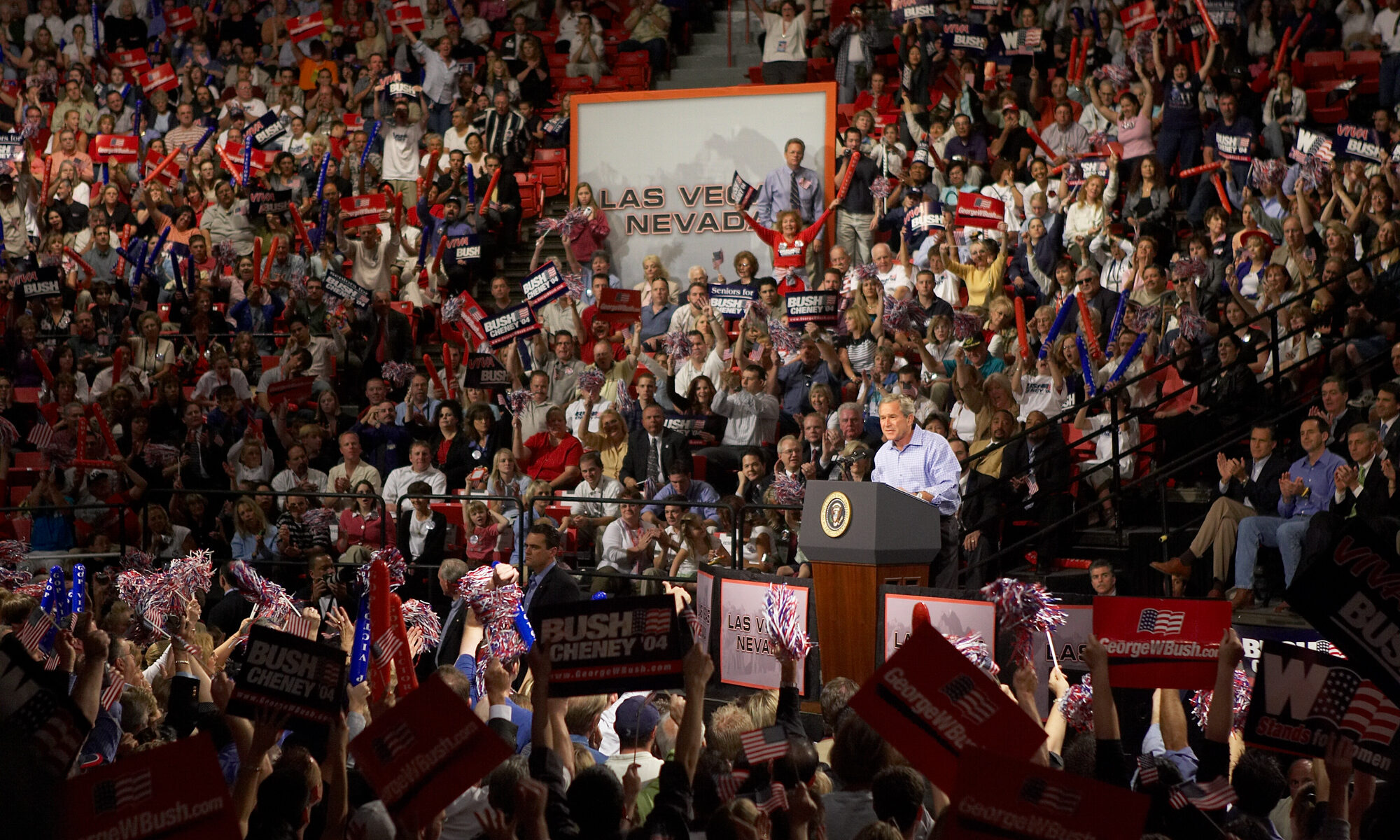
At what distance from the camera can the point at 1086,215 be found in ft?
42.3

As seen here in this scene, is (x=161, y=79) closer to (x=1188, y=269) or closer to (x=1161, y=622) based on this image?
(x=1188, y=269)

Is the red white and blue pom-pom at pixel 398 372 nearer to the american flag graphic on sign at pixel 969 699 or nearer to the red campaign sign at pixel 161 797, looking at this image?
the american flag graphic on sign at pixel 969 699

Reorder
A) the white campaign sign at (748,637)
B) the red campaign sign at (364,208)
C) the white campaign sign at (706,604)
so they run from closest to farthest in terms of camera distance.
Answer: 1. the white campaign sign at (748,637)
2. the white campaign sign at (706,604)
3. the red campaign sign at (364,208)

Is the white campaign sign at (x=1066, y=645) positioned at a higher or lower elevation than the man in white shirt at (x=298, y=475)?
higher

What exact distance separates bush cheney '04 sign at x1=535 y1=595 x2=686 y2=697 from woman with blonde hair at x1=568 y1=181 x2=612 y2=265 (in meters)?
11.4

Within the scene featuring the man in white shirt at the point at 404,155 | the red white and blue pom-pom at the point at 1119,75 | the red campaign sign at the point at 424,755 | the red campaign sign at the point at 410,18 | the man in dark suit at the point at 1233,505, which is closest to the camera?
the red campaign sign at the point at 424,755

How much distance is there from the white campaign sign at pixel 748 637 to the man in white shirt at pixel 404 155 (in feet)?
32.3

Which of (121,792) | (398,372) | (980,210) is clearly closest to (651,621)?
(121,792)

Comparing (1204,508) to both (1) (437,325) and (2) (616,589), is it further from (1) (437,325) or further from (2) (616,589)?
(1) (437,325)

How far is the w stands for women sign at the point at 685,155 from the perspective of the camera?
53.4 ft

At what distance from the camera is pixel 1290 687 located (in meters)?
4.34

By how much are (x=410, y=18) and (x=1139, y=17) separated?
8.96m

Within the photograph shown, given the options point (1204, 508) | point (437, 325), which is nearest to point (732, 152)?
point (437, 325)

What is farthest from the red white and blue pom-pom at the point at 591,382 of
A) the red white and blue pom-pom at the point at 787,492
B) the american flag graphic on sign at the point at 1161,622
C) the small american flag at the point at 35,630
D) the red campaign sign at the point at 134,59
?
the red campaign sign at the point at 134,59
